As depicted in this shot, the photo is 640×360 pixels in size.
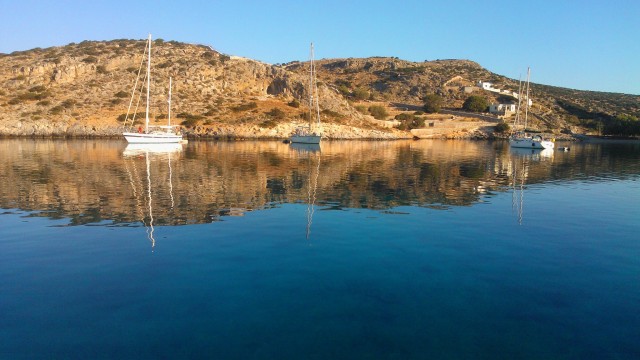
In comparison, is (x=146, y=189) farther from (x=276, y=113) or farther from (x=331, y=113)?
(x=331, y=113)

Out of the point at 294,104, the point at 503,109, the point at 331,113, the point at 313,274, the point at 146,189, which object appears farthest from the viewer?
the point at 503,109

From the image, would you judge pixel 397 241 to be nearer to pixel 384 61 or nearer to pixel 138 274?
pixel 138 274

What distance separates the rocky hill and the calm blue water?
5961cm

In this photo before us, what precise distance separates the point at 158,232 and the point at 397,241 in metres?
7.98

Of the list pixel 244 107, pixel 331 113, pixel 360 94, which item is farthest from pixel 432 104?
pixel 244 107

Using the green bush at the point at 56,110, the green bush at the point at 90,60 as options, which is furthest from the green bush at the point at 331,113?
the green bush at the point at 90,60

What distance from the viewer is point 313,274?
1180cm

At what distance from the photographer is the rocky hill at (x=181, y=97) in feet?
265

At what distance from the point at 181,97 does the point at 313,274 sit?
8767 cm

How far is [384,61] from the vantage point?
179m

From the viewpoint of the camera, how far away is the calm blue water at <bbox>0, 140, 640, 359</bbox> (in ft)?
Answer: 27.4

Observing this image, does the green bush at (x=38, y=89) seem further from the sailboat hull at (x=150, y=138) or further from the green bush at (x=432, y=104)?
the green bush at (x=432, y=104)

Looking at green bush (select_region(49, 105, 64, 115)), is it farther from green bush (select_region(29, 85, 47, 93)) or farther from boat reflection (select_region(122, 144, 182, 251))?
boat reflection (select_region(122, 144, 182, 251))

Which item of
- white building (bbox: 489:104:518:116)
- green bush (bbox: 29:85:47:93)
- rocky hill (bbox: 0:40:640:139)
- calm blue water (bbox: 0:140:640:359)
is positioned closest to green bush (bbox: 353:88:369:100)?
rocky hill (bbox: 0:40:640:139)
